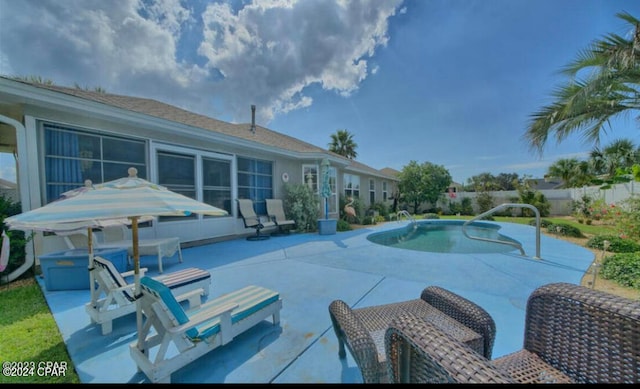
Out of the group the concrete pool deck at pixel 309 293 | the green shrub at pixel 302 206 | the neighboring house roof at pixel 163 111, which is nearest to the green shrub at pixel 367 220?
the neighboring house roof at pixel 163 111

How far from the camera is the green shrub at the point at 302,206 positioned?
10.6 metres

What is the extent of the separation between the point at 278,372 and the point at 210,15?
10032mm

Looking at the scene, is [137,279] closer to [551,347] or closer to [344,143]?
[551,347]

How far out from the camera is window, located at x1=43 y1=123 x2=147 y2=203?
5262 millimetres

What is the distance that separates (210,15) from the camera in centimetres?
767

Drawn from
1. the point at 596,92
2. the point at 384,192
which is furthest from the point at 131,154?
the point at 384,192

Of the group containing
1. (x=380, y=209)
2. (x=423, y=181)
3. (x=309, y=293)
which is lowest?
(x=309, y=293)

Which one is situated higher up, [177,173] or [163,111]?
[163,111]

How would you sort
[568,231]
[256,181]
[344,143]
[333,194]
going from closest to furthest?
[568,231], [256,181], [333,194], [344,143]

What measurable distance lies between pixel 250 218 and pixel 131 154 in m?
4.21

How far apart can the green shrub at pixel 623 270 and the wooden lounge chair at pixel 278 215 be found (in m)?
8.73

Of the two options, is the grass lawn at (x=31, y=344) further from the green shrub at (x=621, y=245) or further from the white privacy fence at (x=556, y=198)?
the white privacy fence at (x=556, y=198)

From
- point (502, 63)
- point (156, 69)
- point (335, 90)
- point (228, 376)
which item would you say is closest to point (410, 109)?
point (335, 90)

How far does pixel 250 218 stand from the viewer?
905cm
